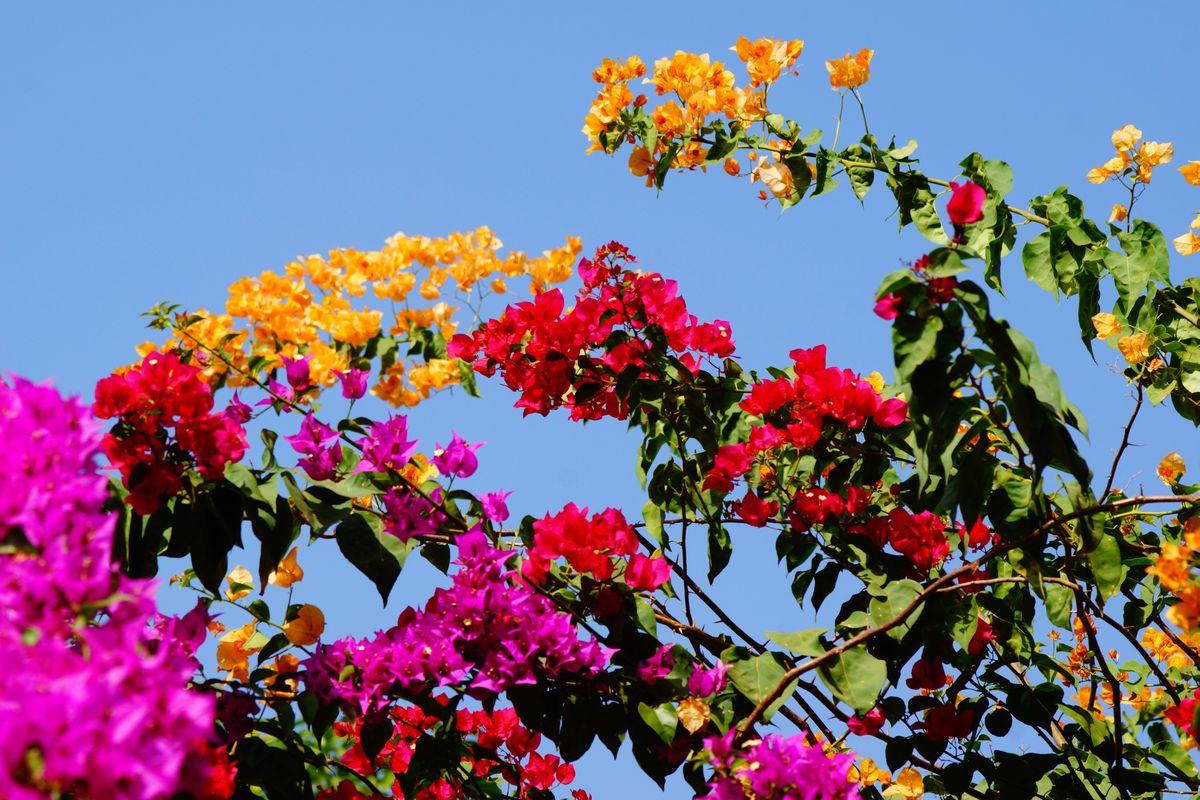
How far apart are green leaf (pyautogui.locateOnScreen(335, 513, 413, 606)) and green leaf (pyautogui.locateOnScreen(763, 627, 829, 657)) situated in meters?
0.66

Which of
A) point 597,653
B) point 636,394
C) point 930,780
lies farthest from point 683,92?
point 930,780

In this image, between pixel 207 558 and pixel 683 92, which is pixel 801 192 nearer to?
pixel 683 92

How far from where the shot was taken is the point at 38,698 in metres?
1.02

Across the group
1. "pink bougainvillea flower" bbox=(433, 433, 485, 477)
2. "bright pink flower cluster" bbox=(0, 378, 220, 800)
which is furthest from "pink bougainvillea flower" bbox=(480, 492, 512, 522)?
"bright pink flower cluster" bbox=(0, 378, 220, 800)

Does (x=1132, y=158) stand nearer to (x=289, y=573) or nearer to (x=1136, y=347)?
(x=1136, y=347)

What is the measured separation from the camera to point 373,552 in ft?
7.03

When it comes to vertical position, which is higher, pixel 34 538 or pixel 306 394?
pixel 306 394

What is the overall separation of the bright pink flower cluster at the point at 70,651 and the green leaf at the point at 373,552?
66 centimetres

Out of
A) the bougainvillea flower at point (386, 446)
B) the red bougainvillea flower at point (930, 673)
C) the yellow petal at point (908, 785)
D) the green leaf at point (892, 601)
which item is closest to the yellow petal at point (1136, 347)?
the red bougainvillea flower at point (930, 673)

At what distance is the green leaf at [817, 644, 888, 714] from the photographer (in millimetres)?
2033

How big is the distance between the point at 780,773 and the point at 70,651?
978 millimetres

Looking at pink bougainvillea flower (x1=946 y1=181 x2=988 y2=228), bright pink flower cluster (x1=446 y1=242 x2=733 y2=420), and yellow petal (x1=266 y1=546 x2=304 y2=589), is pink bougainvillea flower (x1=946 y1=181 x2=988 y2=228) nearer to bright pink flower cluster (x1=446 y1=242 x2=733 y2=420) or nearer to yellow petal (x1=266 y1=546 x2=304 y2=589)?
bright pink flower cluster (x1=446 y1=242 x2=733 y2=420)

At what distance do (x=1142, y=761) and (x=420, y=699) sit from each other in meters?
1.71

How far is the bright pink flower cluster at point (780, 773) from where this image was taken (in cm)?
173
